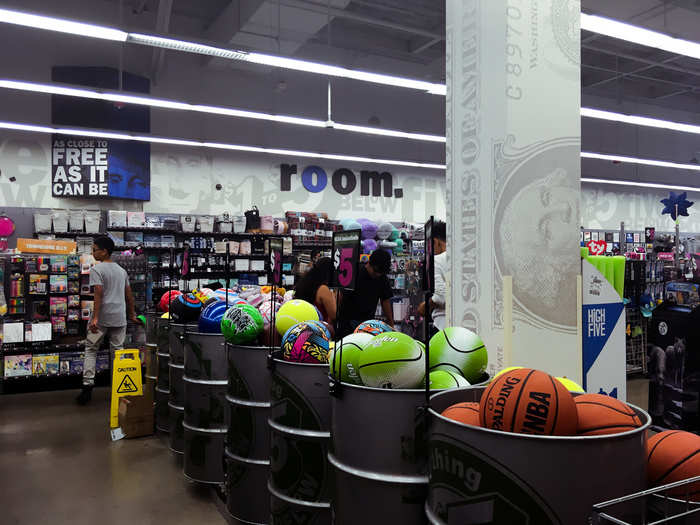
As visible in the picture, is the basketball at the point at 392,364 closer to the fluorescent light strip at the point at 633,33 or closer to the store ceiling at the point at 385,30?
the fluorescent light strip at the point at 633,33

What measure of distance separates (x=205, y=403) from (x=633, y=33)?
4.38 meters

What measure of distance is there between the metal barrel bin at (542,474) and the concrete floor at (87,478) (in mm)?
2688

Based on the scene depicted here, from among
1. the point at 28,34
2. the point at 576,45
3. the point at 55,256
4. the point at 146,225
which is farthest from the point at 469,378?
the point at 28,34

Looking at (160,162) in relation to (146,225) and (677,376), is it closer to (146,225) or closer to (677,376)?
(146,225)

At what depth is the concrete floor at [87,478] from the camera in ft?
11.7

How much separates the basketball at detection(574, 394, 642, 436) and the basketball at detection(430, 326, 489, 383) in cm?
70

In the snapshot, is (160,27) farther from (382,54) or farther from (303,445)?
(303,445)

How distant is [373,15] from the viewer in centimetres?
1052

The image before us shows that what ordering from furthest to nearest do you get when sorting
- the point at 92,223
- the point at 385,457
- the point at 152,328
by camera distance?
1. the point at 92,223
2. the point at 152,328
3. the point at 385,457

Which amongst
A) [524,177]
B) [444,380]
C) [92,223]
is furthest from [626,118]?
[92,223]

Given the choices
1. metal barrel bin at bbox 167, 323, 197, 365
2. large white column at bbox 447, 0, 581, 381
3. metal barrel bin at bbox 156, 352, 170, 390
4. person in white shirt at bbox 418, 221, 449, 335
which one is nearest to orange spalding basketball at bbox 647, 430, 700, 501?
large white column at bbox 447, 0, 581, 381

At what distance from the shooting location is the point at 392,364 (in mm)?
1856

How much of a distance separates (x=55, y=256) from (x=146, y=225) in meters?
3.02

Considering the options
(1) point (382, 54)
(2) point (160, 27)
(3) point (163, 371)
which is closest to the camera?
(3) point (163, 371)
